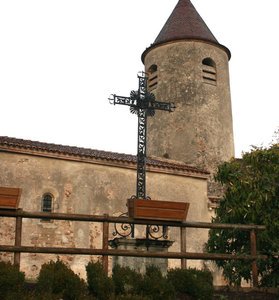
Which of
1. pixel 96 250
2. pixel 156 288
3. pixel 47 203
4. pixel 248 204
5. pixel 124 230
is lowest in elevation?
pixel 156 288

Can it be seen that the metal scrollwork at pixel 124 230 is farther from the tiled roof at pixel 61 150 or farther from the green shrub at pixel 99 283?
the tiled roof at pixel 61 150

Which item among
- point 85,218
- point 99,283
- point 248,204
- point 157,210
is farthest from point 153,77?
point 99,283

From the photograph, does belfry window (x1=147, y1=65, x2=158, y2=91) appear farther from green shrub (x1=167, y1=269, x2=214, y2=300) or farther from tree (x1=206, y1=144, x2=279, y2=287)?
green shrub (x1=167, y1=269, x2=214, y2=300)

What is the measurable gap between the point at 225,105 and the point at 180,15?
6274 millimetres

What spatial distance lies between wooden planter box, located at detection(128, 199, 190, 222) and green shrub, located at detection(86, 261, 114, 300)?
3.92ft

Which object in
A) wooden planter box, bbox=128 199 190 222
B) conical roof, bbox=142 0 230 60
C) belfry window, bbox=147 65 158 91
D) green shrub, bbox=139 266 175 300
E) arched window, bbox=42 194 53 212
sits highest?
conical roof, bbox=142 0 230 60

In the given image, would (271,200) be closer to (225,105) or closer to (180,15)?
(225,105)

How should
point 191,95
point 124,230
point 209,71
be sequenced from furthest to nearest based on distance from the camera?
point 209,71 → point 191,95 → point 124,230

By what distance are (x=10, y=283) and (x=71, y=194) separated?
13.3 m

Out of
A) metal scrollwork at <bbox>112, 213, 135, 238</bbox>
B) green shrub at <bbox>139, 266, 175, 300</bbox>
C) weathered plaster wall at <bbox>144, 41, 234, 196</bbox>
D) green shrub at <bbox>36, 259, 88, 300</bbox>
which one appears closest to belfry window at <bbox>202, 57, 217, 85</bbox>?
weathered plaster wall at <bbox>144, 41, 234, 196</bbox>

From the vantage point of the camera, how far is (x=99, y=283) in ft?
21.4

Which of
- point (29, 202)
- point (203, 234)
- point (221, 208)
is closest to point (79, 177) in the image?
point (29, 202)

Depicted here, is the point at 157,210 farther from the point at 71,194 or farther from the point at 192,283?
the point at 71,194

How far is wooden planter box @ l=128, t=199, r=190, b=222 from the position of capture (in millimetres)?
7766
